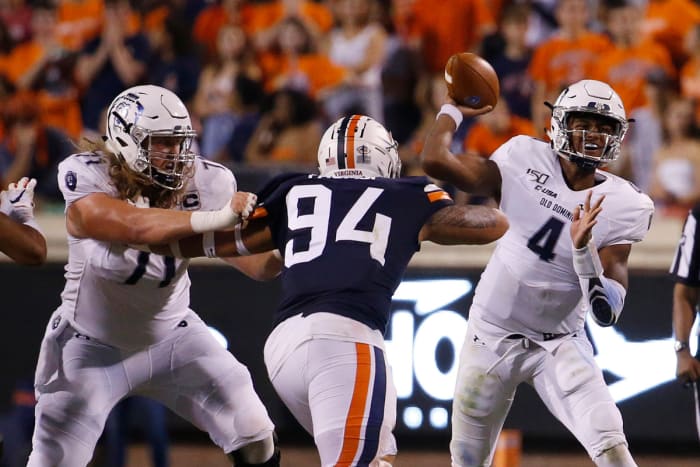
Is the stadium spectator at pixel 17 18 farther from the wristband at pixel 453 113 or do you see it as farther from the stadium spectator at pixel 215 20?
the wristband at pixel 453 113

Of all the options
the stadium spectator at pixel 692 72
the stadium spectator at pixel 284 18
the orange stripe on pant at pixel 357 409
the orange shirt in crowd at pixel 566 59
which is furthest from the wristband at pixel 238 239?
the stadium spectator at pixel 284 18

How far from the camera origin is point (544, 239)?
4.81m

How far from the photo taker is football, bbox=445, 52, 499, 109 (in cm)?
481

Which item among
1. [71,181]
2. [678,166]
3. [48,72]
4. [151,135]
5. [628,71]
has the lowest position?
[48,72]

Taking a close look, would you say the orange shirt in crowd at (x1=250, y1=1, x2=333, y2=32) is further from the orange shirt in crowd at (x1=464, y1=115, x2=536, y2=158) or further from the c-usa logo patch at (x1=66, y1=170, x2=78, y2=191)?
the c-usa logo patch at (x1=66, y1=170, x2=78, y2=191)

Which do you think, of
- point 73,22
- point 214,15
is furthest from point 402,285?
point 73,22

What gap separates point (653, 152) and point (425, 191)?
4.11 metres

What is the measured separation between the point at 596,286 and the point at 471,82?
1.00 meters

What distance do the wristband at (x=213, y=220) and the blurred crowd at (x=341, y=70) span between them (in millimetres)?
3578

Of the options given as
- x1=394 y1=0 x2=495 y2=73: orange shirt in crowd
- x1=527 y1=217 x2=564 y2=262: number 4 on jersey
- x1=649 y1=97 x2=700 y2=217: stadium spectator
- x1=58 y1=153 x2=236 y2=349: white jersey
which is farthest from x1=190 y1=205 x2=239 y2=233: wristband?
x1=394 y1=0 x2=495 y2=73: orange shirt in crowd

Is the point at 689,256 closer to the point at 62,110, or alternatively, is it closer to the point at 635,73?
the point at 635,73

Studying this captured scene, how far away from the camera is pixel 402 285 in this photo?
680cm

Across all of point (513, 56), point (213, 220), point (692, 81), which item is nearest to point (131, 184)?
point (213, 220)

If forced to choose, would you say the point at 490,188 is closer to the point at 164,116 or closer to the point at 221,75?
the point at 164,116
